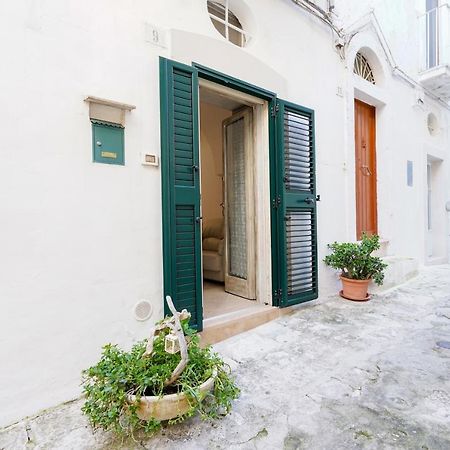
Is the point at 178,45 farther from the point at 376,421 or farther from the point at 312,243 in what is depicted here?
the point at 376,421

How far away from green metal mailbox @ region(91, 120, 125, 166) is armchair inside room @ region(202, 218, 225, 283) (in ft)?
7.35

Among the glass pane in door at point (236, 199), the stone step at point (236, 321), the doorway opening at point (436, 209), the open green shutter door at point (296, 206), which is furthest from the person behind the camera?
the doorway opening at point (436, 209)

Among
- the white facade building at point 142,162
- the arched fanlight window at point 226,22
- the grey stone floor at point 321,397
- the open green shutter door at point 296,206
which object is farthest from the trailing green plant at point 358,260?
the arched fanlight window at point 226,22

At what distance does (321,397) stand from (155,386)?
3.20 ft

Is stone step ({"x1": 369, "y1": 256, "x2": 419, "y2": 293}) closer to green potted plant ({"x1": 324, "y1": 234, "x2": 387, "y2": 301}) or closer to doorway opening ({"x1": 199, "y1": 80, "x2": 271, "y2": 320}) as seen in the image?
green potted plant ({"x1": 324, "y1": 234, "x2": 387, "y2": 301})

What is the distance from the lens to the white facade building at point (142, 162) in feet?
5.66

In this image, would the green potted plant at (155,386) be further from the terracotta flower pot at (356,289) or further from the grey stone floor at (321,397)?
the terracotta flower pot at (356,289)

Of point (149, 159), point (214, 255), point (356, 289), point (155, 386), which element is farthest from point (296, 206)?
point (155, 386)

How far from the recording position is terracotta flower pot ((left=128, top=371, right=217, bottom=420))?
141 centimetres

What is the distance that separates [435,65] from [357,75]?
8.18 feet

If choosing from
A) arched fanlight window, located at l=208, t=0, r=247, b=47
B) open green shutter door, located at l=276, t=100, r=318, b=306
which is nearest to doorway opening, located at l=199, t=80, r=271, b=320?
open green shutter door, located at l=276, t=100, r=318, b=306

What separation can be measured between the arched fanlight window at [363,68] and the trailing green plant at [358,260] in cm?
255

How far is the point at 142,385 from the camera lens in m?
1.43

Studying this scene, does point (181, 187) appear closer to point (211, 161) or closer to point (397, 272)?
point (211, 161)
